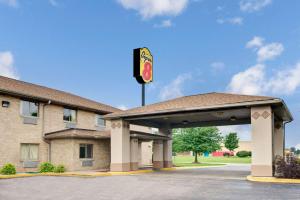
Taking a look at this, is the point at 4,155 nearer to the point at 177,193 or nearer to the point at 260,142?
the point at 177,193

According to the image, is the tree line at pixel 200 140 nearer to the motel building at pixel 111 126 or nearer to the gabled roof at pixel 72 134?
the motel building at pixel 111 126

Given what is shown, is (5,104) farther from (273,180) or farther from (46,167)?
(273,180)

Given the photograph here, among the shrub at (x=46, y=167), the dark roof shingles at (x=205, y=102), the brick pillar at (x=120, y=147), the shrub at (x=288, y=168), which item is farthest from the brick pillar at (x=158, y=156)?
the shrub at (x=288, y=168)

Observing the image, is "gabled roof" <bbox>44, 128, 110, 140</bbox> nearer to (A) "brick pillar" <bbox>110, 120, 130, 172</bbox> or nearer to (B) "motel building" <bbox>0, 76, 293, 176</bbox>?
(B) "motel building" <bbox>0, 76, 293, 176</bbox>

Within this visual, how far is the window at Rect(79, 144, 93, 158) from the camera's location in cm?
2738

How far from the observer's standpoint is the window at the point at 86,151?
89.8 feet

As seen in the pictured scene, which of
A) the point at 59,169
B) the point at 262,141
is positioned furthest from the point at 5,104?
the point at 262,141

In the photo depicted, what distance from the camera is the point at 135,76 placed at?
3516cm

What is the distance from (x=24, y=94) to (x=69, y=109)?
19.1ft

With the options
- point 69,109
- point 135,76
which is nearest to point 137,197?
point 69,109

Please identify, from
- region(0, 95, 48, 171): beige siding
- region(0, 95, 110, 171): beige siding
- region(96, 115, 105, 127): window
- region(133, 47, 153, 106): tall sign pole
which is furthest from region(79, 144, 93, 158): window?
region(133, 47, 153, 106): tall sign pole

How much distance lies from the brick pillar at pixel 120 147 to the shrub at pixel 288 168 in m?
10.7

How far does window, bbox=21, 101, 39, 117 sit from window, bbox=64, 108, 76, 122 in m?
3.30

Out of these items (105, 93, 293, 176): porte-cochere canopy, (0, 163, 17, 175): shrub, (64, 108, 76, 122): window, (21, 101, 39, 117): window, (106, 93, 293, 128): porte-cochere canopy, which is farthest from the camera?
(64, 108, 76, 122): window
